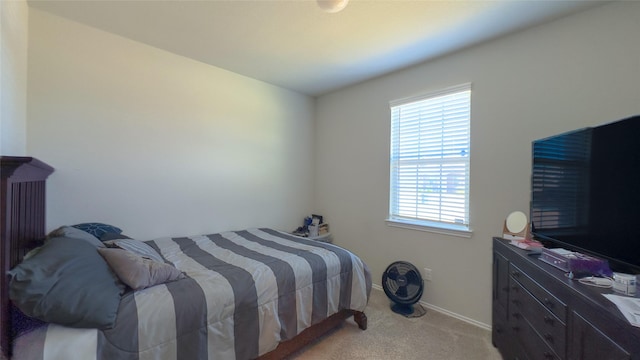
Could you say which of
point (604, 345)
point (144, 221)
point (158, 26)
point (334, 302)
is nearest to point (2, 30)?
point (158, 26)

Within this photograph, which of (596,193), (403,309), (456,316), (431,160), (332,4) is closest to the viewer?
(596,193)

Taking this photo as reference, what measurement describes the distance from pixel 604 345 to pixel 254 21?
106 inches

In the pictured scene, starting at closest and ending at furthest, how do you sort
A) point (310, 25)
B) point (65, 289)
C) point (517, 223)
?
point (65, 289)
point (517, 223)
point (310, 25)

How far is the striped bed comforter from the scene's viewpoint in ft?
3.78

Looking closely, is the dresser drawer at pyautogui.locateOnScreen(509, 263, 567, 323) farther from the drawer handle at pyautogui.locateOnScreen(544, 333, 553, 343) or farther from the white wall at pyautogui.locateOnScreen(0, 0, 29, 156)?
the white wall at pyautogui.locateOnScreen(0, 0, 29, 156)

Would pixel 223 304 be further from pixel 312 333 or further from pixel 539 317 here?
pixel 539 317

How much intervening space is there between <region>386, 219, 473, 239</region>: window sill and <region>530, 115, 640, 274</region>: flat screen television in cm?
80

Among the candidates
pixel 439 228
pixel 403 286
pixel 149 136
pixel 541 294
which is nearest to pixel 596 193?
pixel 541 294

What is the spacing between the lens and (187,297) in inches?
55.8

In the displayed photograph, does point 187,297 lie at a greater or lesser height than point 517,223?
lesser

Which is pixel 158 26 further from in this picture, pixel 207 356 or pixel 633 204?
pixel 633 204

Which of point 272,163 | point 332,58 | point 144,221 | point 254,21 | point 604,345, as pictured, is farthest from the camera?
point 272,163

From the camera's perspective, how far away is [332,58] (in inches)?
105

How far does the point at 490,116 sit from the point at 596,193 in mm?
1288
